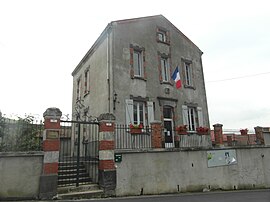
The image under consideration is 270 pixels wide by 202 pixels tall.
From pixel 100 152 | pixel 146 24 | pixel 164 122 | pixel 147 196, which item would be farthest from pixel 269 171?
pixel 146 24

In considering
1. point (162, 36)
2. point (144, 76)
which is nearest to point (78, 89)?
point (144, 76)

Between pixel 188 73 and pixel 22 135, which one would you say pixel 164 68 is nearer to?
pixel 188 73

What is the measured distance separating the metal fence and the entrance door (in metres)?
7.24

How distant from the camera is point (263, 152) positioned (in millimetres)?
12664

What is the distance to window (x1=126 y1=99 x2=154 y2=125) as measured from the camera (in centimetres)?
1230

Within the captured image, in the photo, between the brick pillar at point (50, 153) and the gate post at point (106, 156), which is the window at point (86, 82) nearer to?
the gate post at point (106, 156)

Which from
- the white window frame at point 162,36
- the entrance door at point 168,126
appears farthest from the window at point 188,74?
the entrance door at point 168,126

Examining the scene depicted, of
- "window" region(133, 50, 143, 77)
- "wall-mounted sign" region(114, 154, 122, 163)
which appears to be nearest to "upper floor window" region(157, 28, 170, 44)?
"window" region(133, 50, 143, 77)

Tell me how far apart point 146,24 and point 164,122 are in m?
6.62

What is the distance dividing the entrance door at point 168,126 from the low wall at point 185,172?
291 cm

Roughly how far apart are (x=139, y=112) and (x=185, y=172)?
14.1 ft

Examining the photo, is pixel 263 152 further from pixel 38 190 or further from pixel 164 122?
pixel 38 190

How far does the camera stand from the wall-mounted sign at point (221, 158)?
11031 millimetres

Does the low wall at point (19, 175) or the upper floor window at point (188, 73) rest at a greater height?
the upper floor window at point (188, 73)
